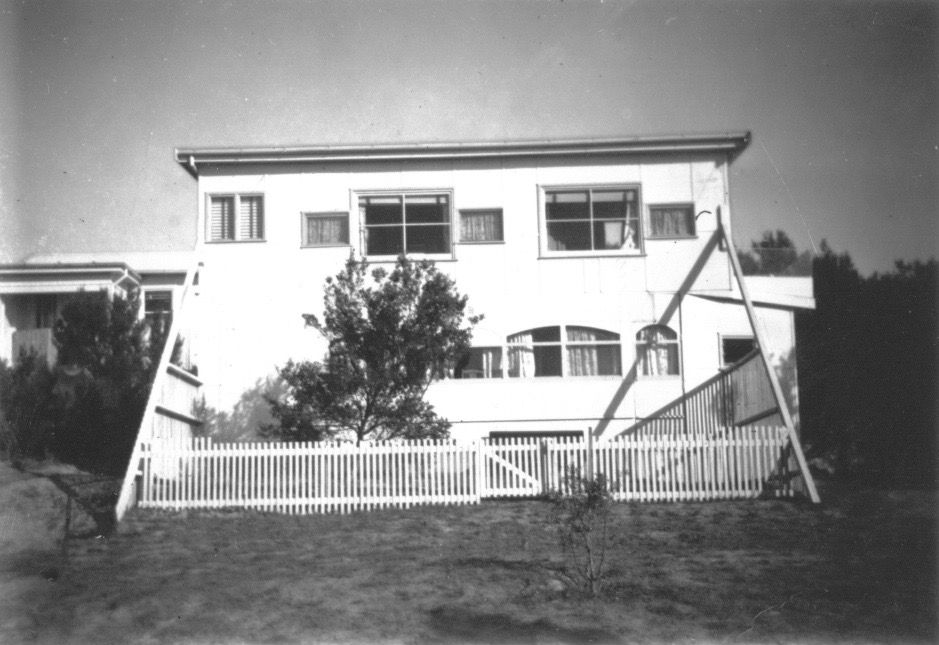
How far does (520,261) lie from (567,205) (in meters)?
1.76

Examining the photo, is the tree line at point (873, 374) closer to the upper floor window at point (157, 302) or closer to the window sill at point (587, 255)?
the window sill at point (587, 255)

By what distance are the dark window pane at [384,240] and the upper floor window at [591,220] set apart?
3283 mm

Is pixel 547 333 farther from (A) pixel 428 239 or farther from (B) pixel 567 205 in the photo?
(A) pixel 428 239

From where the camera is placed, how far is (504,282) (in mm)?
22328

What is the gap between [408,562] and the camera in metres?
12.7

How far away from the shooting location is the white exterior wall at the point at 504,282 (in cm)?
2195

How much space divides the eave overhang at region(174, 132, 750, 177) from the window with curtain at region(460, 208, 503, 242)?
127cm

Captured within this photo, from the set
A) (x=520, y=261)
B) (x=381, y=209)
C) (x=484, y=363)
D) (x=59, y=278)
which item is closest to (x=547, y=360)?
(x=484, y=363)

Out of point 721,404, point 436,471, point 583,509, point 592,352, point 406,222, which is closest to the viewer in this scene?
point 583,509

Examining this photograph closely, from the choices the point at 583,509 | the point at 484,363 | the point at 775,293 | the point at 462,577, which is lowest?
the point at 462,577

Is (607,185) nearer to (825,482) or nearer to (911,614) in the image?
(825,482)

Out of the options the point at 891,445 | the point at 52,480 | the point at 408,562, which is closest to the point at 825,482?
the point at 891,445

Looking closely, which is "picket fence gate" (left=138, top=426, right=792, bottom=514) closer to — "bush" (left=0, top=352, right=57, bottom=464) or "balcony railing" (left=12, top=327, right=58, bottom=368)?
"bush" (left=0, top=352, right=57, bottom=464)

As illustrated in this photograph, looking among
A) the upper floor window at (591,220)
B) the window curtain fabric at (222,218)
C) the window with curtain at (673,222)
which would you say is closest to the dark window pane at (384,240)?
the window curtain fabric at (222,218)
